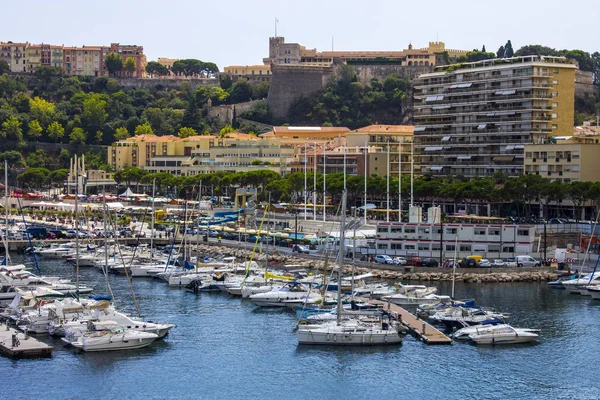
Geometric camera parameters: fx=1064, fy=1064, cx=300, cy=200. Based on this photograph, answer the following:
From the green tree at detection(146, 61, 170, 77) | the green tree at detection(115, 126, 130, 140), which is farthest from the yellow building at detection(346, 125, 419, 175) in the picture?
the green tree at detection(146, 61, 170, 77)

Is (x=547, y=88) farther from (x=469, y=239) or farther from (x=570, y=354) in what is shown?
(x=570, y=354)

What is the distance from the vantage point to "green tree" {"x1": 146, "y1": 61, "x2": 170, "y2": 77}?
172375 mm

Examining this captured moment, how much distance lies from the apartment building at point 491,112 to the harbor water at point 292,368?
41358 millimetres

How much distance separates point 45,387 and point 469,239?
3220cm

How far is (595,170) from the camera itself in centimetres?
7831

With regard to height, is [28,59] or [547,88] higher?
[28,59]

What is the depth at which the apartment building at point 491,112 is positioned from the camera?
8556cm

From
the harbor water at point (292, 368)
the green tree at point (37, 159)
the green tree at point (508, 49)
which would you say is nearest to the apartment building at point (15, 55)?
the green tree at point (37, 159)

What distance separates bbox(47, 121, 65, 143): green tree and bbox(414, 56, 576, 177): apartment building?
187 feet

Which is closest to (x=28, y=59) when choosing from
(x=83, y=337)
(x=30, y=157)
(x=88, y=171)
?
(x=30, y=157)

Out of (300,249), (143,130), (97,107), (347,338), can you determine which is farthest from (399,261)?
(97,107)

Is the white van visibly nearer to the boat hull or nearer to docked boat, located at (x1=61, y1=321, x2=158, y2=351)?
the boat hull

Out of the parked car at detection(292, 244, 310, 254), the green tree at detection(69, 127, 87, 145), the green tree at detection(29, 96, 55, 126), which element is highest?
the green tree at detection(29, 96, 55, 126)

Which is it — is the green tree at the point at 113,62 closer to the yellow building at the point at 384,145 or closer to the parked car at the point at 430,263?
the yellow building at the point at 384,145
